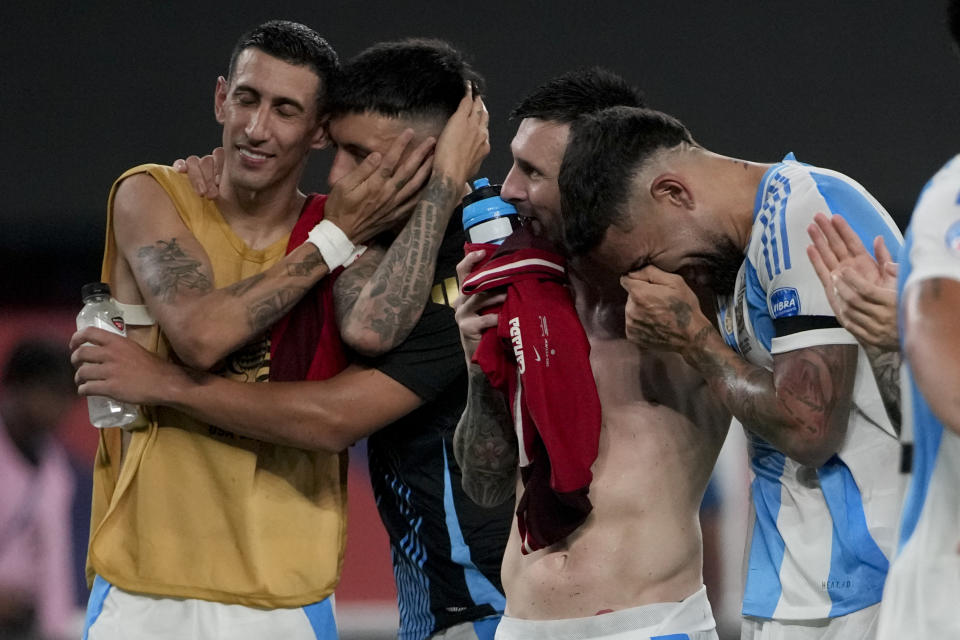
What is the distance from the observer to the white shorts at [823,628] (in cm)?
195

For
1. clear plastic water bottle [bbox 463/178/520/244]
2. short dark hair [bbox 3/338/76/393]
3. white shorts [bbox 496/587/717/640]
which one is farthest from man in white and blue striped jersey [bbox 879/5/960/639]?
short dark hair [bbox 3/338/76/393]

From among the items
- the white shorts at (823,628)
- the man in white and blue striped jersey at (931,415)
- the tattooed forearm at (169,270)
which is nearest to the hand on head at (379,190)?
the tattooed forearm at (169,270)

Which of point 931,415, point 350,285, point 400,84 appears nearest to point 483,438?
point 350,285

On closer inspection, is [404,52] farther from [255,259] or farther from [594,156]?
[594,156]

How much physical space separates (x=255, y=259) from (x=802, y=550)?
1283mm

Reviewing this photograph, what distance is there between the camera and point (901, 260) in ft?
4.64

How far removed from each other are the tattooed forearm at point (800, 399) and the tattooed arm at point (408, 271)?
31.5 inches

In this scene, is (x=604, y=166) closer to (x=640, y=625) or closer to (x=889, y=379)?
(x=889, y=379)

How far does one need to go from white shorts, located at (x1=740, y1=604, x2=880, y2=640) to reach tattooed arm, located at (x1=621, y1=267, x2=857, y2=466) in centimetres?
25

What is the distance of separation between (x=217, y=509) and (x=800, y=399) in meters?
1.24

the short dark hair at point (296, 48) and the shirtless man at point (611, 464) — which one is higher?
the short dark hair at point (296, 48)

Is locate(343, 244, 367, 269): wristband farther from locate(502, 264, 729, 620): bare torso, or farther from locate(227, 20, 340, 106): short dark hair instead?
locate(502, 264, 729, 620): bare torso

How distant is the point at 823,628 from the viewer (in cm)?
199

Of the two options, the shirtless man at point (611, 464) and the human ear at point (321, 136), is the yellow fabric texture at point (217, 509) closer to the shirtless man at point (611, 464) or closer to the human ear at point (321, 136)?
the human ear at point (321, 136)
